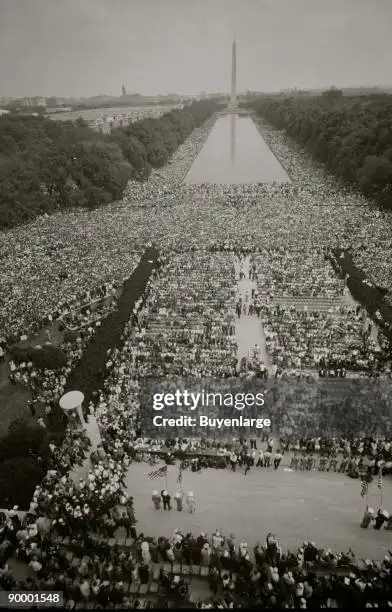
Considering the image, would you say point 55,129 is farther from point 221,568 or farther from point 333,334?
point 221,568

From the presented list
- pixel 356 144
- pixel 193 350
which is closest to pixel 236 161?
pixel 356 144

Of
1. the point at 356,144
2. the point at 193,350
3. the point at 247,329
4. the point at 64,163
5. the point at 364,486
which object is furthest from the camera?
the point at 64,163

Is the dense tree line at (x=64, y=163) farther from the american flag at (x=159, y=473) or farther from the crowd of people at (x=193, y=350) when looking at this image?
the american flag at (x=159, y=473)

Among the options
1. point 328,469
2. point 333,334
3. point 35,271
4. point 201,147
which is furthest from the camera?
point 201,147

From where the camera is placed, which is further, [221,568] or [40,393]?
[40,393]

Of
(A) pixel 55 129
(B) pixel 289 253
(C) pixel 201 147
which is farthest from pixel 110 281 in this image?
(C) pixel 201 147

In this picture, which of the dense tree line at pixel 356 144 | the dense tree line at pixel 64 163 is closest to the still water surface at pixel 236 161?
the dense tree line at pixel 356 144

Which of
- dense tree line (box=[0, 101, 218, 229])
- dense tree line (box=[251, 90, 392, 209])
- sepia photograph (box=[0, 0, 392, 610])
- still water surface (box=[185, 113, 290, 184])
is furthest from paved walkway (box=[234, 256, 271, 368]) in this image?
still water surface (box=[185, 113, 290, 184])

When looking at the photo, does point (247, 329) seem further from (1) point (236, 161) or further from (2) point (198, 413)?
(1) point (236, 161)
